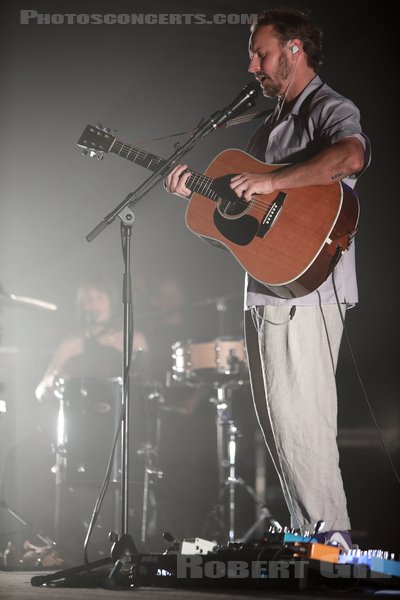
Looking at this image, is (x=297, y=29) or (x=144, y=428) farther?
(x=144, y=428)

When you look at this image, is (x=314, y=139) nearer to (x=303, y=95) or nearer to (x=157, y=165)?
(x=303, y=95)

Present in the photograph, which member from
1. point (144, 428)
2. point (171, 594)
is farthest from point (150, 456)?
point (171, 594)

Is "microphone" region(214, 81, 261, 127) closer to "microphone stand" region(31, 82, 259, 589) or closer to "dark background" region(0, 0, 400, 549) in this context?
"microphone stand" region(31, 82, 259, 589)

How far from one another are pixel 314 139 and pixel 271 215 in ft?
0.98

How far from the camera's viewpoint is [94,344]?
466 cm

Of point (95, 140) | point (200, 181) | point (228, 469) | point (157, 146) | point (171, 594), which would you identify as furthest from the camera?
point (228, 469)

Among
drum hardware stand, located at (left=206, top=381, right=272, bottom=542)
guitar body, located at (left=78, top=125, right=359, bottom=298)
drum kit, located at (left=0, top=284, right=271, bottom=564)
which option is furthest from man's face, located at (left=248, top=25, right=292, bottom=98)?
drum hardware stand, located at (left=206, top=381, right=272, bottom=542)

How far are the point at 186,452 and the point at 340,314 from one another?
8.73 feet

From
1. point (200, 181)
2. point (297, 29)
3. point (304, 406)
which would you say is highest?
point (297, 29)

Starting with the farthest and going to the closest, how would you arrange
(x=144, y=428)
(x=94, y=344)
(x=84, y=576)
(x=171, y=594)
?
(x=94, y=344)
(x=144, y=428)
(x=84, y=576)
(x=171, y=594)

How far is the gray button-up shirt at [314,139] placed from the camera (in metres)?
2.40

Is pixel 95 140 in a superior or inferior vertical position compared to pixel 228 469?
superior

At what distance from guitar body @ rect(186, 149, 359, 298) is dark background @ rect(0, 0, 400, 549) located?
47.8 inches

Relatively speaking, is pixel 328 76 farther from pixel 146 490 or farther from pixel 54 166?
pixel 146 490
